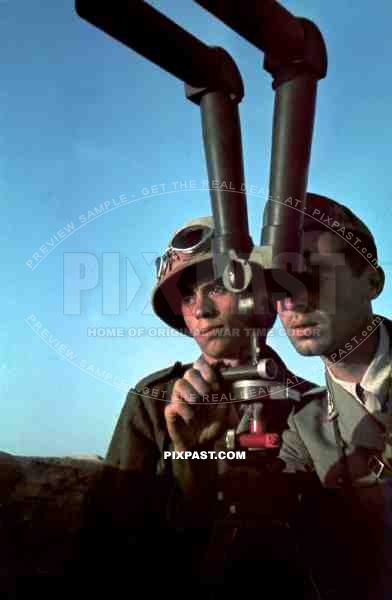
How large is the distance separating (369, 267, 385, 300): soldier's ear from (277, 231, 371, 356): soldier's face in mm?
31

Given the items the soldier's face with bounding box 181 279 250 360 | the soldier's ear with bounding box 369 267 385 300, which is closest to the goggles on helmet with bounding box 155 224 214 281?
the soldier's face with bounding box 181 279 250 360

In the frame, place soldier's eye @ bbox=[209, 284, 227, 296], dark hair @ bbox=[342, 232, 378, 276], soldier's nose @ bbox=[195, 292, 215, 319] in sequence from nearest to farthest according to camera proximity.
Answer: soldier's eye @ bbox=[209, 284, 227, 296], soldier's nose @ bbox=[195, 292, 215, 319], dark hair @ bbox=[342, 232, 378, 276]

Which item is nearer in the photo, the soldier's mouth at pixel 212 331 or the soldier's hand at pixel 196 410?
the soldier's hand at pixel 196 410

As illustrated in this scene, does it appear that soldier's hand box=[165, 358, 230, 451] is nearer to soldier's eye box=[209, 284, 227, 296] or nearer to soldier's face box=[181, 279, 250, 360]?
soldier's face box=[181, 279, 250, 360]

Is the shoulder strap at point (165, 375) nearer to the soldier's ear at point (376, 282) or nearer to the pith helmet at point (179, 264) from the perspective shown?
the pith helmet at point (179, 264)

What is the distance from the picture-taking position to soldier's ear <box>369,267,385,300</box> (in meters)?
2.88

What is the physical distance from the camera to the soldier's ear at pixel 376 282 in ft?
9.46

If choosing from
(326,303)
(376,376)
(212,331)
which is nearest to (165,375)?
(212,331)

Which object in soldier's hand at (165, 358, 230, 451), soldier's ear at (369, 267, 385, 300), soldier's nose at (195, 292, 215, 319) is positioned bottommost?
soldier's hand at (165, 358, 230, 451)

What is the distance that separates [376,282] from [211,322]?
93 cm

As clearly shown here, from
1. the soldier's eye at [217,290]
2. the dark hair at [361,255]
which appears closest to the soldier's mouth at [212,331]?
the soldier's eye at [217,290]

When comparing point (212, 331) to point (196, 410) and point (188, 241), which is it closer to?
point (188, 241)

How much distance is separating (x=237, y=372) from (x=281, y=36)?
1.13m

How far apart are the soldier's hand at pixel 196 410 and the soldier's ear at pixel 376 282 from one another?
4.08ft
